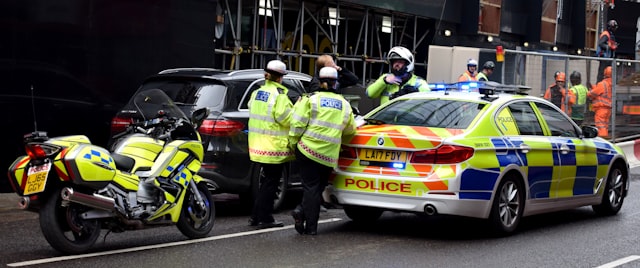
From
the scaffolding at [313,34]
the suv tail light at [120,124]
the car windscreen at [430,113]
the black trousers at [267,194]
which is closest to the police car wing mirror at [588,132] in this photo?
the car windscreen at [430,113]

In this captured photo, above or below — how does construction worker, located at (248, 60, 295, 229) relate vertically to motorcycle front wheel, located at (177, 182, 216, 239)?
above

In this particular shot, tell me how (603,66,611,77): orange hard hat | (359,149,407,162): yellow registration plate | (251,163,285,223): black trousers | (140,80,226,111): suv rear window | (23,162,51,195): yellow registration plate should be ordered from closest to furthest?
1. (23,162,51,195): yellow registration plate
2. (359,149,407,162): yellow registration plate
3. (251,163,285,223): black trousers
4. (140,80,226,111): suv rear window
5. (603,66,611,77): orange hard hat

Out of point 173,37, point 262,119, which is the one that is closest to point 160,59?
point 173,37

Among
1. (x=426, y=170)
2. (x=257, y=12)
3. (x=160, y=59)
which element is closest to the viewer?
(x=426, y=170)

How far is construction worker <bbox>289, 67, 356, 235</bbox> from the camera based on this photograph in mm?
9570

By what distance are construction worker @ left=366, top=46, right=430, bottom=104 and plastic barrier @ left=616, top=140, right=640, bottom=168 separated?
8.54 metres

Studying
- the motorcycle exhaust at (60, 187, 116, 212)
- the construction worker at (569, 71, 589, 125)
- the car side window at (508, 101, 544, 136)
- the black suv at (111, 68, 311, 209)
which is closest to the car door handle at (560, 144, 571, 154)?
the car side window at (508, 101, 544, 136)

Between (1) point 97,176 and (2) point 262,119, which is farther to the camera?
(2) point 262,119

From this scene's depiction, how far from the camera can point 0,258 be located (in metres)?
8.18

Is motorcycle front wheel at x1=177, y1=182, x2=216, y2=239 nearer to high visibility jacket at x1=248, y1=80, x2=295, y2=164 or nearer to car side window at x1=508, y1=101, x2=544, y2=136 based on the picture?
high visibility jacket at x1=248, y1=80, x2=295, y2=164

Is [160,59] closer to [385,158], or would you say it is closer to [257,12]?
[257,12]

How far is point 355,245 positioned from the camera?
9305 millimetres

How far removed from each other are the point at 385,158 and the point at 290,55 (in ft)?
33.5

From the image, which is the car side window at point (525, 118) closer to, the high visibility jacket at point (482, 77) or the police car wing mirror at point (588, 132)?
the police car wing mirror at point (588, 132)
